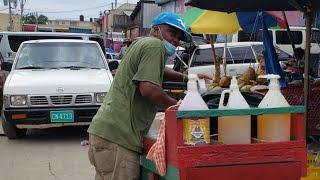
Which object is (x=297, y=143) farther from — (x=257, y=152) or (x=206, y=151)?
(x=206, y=151)

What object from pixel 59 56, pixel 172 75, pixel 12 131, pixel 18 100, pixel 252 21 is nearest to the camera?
pixel 172 75

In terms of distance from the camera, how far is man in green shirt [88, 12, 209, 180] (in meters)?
3.06

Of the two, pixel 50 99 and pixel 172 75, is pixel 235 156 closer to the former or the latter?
pixel 172 75

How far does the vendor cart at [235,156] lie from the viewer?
247 cm

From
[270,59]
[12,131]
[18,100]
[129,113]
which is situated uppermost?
[270,59]

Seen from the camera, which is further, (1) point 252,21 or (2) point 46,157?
(1) point 252,21

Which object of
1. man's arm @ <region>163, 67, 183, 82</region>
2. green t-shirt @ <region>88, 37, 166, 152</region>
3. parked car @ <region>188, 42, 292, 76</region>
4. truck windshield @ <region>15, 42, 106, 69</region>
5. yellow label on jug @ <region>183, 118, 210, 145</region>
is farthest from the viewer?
parked car @ <region>188, 42, 292, 76</region>

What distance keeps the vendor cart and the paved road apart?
3764mm

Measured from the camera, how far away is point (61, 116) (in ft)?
26.4

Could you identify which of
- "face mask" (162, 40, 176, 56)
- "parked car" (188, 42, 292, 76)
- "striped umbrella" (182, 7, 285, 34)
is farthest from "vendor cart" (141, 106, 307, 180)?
"parked car" (188, 42, 292, 76)

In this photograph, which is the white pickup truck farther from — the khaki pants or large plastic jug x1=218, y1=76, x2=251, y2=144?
large plastic jug x1=218, y1=76, x2=251, y2=144

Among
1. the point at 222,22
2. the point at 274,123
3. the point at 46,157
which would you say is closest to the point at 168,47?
the point at 274,123

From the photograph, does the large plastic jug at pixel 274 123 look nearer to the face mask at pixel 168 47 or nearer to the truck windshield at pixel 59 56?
the face mask at pixel 168 47

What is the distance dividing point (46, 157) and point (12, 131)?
5.12 ft
